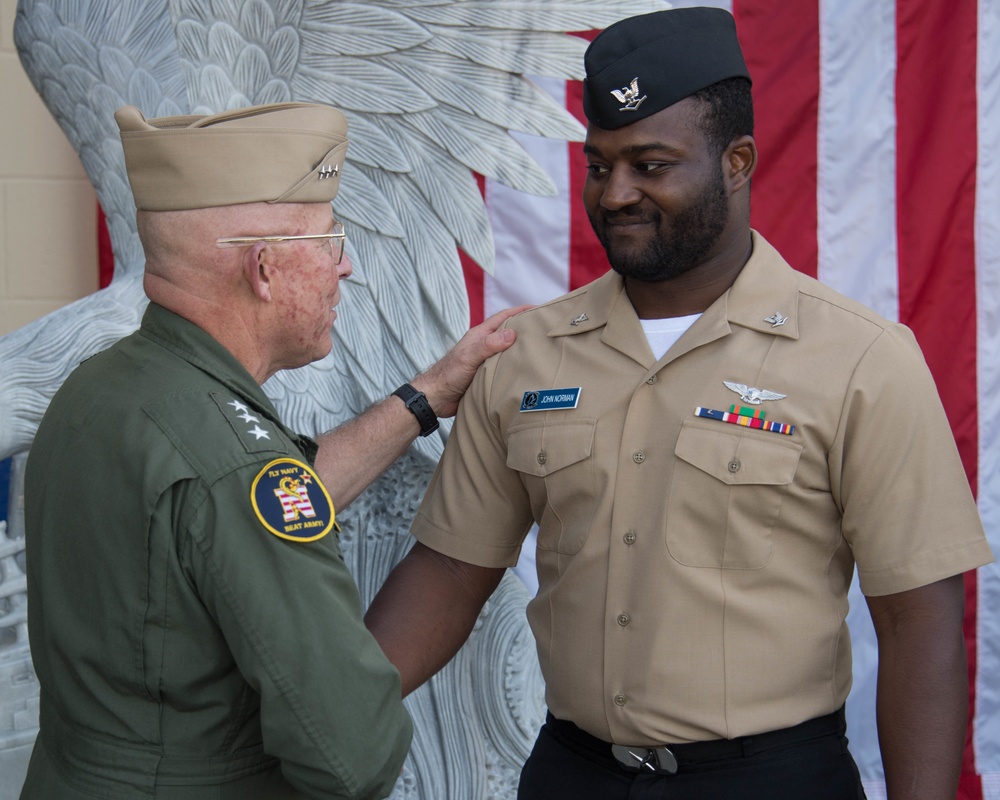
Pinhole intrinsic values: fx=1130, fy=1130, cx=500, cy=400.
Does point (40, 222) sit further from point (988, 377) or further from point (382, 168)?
point (988, 377)

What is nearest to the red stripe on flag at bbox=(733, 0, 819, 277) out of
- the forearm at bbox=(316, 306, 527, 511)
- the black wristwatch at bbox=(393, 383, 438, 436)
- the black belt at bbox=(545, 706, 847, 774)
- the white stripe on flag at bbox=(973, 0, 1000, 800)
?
the white stripe on flag at bbox=(973, 0, 1000, 800)

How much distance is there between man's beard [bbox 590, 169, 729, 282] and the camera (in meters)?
1.33

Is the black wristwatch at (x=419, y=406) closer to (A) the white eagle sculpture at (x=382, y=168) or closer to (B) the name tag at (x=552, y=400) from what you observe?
(B) the name tag at (x=552, y=400)

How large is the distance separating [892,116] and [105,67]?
1.54 meters

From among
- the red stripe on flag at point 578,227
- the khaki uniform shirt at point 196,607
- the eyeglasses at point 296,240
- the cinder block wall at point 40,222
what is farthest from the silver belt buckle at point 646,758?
the cinder block wall at point 40,222

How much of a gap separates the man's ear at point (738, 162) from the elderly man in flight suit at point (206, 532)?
19.1 inches

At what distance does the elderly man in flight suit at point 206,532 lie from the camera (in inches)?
38.6

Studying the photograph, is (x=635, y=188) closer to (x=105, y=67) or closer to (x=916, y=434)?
(x=916, y=434)

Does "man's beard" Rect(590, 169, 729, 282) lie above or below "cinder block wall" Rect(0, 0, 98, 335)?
above

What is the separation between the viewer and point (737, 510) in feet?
4.17

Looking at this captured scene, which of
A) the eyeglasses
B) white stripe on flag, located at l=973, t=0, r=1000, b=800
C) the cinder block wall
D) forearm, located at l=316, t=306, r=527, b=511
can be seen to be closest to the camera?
the eyeglasses

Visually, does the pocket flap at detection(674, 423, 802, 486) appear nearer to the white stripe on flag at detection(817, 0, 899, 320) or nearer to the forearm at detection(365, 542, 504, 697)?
the forearm at detection(365, 542, 504, 697)

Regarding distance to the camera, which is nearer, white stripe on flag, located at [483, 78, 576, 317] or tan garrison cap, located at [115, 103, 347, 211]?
tan garrison cap, located at [115, 103, 347, 211]

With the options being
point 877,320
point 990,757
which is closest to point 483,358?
point 877,320
